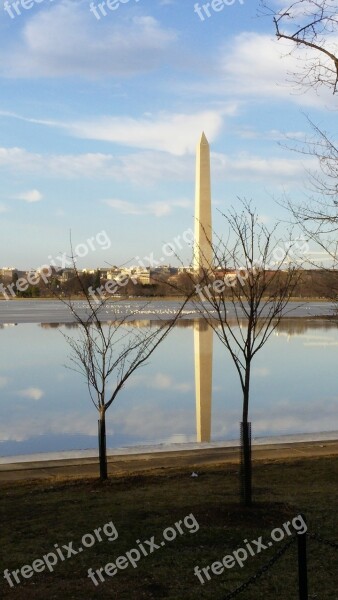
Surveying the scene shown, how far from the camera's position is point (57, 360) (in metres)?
30.2

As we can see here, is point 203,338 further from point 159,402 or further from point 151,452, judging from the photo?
point 151,452

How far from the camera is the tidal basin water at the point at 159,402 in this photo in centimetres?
1550

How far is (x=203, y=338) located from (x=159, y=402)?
956 inches

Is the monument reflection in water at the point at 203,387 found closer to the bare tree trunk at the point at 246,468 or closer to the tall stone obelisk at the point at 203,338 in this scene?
the tall stone obelisk at the point at 203,338

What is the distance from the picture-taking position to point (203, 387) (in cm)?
2264

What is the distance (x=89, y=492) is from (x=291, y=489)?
103 inches

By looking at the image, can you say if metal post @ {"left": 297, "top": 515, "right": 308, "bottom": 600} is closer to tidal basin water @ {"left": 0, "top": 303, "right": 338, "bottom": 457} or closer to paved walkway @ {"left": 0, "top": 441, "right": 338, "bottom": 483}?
paved walkway @ {"left": 0, "top": 441, "right": 338, "bottom": 483}

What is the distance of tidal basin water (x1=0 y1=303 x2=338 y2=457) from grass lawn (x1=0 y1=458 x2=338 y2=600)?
3984 millimetres

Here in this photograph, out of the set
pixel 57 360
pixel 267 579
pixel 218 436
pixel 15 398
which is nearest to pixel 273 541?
pixel 267 579

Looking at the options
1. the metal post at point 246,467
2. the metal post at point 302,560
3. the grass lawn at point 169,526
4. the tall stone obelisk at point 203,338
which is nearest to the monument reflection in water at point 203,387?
the tall stone obelisk at point 203,338

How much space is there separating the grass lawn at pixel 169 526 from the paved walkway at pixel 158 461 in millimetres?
413

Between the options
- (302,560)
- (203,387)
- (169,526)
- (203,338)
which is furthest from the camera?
(203,338)

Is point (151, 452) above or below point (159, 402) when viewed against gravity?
above

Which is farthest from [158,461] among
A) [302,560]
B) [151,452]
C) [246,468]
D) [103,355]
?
[302,560]
